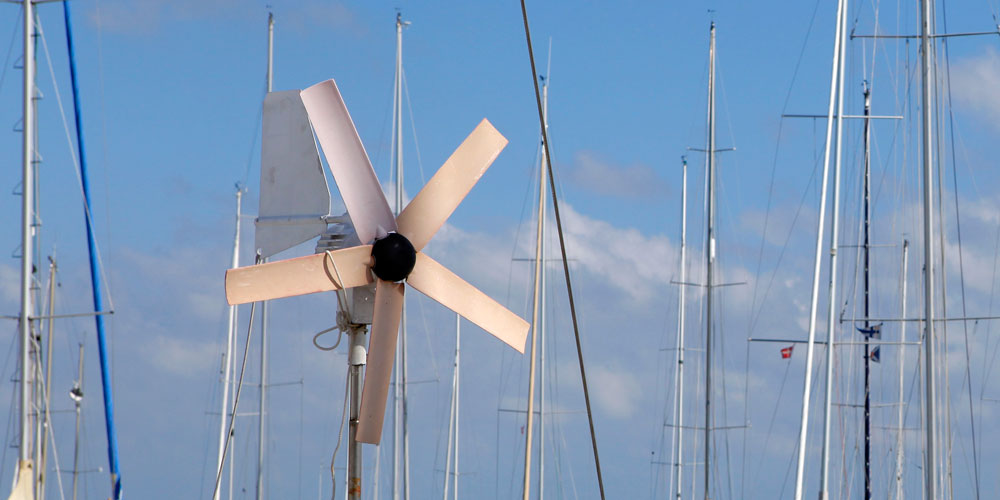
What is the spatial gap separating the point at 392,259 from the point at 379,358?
3.54 feet

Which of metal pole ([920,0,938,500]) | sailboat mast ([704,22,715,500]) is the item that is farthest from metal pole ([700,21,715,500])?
metal pole ([920,0,938,500])

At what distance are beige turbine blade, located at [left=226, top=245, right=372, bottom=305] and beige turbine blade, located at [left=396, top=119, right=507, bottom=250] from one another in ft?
2.04

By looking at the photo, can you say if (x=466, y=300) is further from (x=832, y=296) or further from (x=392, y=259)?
(x=832, y=296)

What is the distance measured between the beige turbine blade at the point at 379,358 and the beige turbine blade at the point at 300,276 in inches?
11.0

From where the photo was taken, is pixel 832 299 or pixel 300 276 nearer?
pixel 300 276

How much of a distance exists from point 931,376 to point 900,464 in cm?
1963

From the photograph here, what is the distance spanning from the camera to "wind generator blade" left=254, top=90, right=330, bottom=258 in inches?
611

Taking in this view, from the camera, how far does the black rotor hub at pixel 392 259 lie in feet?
49.0

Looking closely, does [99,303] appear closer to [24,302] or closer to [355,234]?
[24,302]

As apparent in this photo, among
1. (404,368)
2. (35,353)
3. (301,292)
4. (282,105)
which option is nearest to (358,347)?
(301,292)

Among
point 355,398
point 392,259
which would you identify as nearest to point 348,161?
point 392,259

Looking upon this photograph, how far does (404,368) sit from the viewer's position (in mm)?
42438

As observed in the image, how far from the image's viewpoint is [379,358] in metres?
15.1

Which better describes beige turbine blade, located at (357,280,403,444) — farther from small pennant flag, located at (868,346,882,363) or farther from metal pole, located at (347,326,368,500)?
small pennant flag, located at (868,346,882,363)
